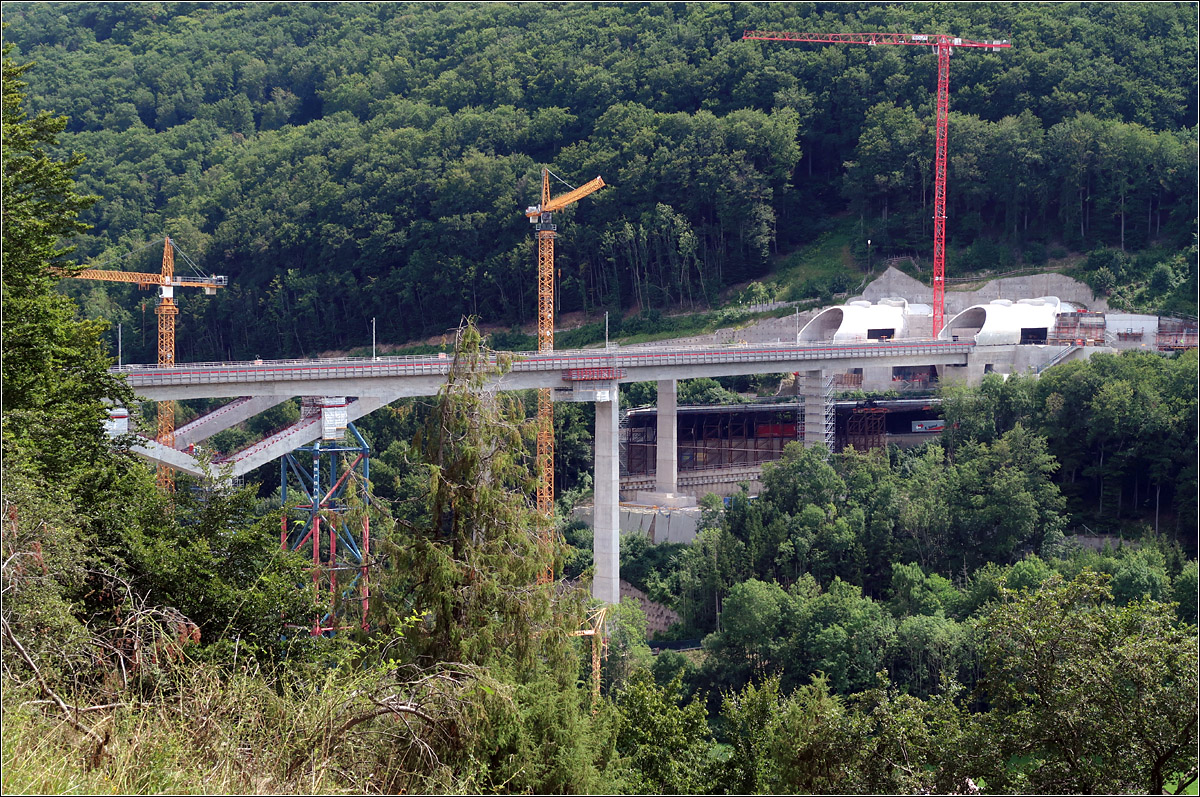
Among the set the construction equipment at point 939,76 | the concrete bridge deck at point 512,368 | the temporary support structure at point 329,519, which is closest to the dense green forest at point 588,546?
the construction equipment at point 939,76

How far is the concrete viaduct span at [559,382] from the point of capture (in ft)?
135

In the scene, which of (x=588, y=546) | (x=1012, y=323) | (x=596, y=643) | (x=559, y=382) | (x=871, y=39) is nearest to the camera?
(x=596, y=643)

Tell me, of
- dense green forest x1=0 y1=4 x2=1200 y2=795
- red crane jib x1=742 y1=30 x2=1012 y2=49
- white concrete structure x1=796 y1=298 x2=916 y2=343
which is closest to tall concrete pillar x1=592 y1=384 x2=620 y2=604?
dense green forest x1=0 y1=4 x2=1200 y2=795

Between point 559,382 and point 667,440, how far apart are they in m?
9.77

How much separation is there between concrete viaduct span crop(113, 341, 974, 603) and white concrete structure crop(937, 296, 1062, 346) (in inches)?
98.7

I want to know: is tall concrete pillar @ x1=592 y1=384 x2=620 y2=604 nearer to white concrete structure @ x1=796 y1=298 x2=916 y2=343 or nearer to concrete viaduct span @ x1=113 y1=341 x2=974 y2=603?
concrete viaduct span @ x1=113 y1=341 x2=974 y2=603

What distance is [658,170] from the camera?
8244 centimetres

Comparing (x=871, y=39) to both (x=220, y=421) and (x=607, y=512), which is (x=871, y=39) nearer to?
(x=607, y=512)

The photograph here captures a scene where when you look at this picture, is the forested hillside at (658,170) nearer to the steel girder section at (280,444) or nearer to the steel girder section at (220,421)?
the steel girder section at (220,421)

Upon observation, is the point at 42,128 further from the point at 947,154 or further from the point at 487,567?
the point at 947,154

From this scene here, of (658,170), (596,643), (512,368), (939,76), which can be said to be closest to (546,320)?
(512,368)

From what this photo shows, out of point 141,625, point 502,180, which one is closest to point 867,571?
point 141,625

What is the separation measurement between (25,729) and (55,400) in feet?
32.3

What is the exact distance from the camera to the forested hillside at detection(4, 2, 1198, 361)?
7581 cm
